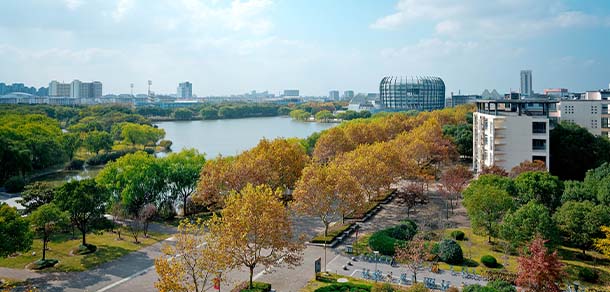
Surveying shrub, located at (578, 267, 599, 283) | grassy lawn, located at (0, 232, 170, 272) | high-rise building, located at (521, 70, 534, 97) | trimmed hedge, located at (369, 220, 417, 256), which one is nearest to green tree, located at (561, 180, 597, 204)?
shrub, located at (578, 267, 599, 283)

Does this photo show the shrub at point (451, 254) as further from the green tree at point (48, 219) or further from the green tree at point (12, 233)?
the green tree at point (12, 233)

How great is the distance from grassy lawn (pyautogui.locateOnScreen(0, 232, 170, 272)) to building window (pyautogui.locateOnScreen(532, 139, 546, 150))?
22509 mm

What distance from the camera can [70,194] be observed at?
18109mm

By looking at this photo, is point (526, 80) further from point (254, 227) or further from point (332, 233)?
point (254, 227)

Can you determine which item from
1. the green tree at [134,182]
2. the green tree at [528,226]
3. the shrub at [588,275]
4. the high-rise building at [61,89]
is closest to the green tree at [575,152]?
the green tree at [528,226]

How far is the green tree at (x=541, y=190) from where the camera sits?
20.6 meters

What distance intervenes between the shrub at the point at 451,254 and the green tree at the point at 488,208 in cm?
257

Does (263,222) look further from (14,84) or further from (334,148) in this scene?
(14,84)

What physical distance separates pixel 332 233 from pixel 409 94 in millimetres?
96307

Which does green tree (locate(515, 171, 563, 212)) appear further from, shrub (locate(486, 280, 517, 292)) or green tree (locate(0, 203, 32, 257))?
green tree (locate(0, 203, 32, 257))

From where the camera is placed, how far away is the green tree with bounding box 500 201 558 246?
15.9 m

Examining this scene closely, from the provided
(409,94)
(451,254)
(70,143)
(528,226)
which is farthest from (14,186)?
(409,94)

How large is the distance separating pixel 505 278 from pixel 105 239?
601 inches

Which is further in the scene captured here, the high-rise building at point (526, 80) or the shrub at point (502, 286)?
the high-rise building at point (526, 80)
